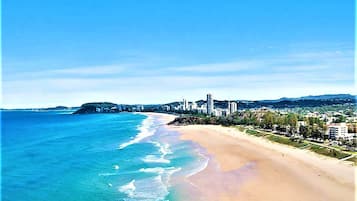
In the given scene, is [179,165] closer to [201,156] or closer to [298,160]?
[201,156]

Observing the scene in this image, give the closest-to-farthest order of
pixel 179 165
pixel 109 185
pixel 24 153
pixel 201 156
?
1. pixel 109 185
2. pixel 179 165
3. pixel 201 156
4. pixel 24 153

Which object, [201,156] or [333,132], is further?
[333,132]

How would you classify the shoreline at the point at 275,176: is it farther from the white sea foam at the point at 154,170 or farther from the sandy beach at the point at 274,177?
the white sea foam at the point at 154,170

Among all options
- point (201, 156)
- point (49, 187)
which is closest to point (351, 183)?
point (201, 156)

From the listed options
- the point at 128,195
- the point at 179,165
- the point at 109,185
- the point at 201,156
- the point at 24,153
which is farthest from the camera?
the point at 24,153

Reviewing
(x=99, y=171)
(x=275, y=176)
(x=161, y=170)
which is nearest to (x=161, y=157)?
(x=161, y=170)

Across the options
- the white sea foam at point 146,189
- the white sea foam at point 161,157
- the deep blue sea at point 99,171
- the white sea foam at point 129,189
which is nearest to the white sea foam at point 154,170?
the deep blue sea at point 99,171
